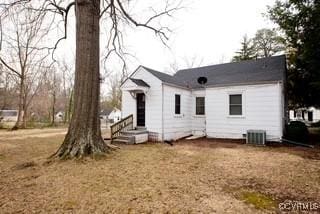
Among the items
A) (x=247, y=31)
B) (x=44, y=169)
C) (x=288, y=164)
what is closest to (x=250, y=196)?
(x=288, y=164)

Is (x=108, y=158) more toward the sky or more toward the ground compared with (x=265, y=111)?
more toward the ground

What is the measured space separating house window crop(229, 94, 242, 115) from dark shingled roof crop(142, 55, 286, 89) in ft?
2.35

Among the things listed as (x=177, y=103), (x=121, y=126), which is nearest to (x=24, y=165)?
(x=121, y=126)

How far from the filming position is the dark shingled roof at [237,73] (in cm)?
1153

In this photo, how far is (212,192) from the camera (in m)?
4.25

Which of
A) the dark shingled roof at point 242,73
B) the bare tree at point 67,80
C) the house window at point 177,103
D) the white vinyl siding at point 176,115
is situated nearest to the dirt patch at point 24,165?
the white vinyl siding at point 176,115

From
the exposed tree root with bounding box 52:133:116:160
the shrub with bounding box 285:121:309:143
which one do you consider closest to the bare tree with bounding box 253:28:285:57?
the shrub with bounding box 285:121:309:143

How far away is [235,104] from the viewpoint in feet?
39.4

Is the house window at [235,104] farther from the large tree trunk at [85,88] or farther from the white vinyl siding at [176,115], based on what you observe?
the large tree trunk at [85,88]

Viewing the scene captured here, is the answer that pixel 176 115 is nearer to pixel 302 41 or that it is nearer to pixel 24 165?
pixel 302 41

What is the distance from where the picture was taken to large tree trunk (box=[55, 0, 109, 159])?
7.12 meters

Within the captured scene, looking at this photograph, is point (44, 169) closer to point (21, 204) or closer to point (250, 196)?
point (21, 204)

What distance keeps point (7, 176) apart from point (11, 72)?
62.2ft

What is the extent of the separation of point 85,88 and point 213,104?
769 cm
